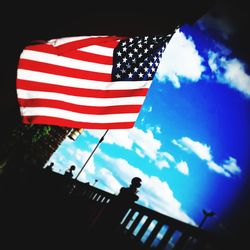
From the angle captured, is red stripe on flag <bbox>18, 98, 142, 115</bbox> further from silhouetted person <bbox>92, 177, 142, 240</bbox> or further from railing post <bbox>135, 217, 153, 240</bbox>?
railing post <bbox>135, 217, 153, 240</bbox>

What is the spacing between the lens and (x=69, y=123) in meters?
3.31

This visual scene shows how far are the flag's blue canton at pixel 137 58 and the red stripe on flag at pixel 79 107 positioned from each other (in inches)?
18.2

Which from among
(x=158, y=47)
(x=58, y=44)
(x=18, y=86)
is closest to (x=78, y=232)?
(x=18, y=86)

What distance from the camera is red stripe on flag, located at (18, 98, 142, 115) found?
10.4 ft

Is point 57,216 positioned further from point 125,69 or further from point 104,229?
point 125,69

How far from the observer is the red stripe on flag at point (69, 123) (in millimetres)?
3104

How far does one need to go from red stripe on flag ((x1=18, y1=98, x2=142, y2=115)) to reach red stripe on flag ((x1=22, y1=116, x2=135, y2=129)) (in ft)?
0.57

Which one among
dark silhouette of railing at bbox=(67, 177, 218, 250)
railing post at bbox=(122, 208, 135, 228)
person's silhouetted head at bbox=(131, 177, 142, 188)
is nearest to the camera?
dark silhouette of railing at bbox=(67, 177, 218, 250)

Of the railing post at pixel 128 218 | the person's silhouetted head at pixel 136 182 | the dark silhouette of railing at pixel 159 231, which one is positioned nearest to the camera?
the dark silhouette of railing at pixel 159 231

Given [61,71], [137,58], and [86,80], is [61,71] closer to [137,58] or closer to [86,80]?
[86,80]

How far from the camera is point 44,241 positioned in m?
4.09

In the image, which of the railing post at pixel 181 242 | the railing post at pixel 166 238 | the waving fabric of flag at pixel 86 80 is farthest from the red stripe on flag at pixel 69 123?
the railing post at pixel 181 242

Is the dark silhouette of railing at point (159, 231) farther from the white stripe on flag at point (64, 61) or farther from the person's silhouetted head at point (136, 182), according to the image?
the white stripe on flag at point (64, 61)

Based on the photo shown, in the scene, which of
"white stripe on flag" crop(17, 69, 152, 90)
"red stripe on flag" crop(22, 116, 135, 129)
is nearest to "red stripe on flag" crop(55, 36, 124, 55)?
"white stripe on flag" crop(17, 69, 152, 90)
